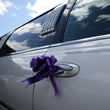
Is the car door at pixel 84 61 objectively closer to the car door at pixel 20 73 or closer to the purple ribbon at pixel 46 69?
the purple ribbon at pixel 46 69

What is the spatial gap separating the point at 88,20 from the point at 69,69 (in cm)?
41

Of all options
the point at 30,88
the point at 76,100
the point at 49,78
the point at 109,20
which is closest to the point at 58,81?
the point at 49,78

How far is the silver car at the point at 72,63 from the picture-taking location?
0.80 m

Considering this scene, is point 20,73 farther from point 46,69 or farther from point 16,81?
point 46,69

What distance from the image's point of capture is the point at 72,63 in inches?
37.7

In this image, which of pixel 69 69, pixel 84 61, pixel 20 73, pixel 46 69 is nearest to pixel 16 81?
pixel 20 73

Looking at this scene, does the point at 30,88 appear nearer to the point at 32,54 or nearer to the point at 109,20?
the point at 32,54

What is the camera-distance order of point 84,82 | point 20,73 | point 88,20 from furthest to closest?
point 20,73 → point 88,20 → point 84,82

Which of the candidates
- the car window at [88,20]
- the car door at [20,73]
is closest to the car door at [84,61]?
the car window at [88,20]

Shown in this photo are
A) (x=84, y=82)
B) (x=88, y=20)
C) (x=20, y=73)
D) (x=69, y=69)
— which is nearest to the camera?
(x=84, y=82)

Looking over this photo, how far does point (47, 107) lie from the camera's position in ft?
3.38

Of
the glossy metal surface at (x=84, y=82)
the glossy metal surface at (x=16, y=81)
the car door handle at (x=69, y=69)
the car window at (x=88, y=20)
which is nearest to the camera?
the glossy metal surface at (x=84, y=82)

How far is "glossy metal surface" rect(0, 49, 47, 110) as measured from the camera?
1299mm

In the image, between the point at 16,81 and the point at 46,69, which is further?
the point at 16,81
